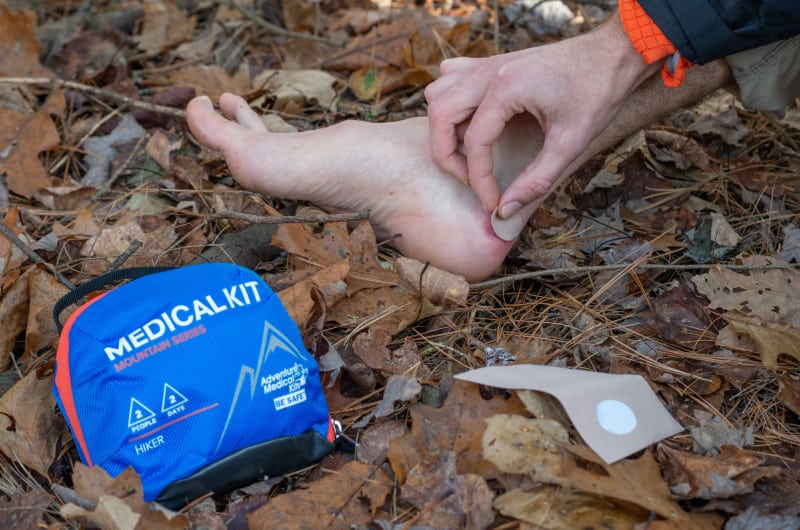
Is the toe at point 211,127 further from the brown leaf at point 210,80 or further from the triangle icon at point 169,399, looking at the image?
the triangle icon at point 169,399

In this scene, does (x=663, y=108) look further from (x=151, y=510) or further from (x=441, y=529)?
(x=151, y=510)

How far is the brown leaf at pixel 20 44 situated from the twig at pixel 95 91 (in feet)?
0.27

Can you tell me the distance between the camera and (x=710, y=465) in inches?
40.6

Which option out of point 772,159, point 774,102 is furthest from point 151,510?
point 772,159

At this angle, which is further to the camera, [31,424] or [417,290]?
[417,290]

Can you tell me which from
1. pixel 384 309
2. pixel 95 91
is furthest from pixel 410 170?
pixel 95 91

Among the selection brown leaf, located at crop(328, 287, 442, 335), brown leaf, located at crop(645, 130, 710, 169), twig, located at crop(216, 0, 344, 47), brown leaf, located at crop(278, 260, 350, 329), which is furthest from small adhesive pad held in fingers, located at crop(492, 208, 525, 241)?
twig, located at crop(216, 0, 344, 47)

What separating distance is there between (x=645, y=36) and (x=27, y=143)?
155 cm

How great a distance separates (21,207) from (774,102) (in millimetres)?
1760

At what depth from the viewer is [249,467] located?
1.07 metres

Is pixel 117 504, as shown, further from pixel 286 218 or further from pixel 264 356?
pixel 286 218

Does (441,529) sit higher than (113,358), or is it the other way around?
(113,358)

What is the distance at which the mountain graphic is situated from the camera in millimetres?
1059

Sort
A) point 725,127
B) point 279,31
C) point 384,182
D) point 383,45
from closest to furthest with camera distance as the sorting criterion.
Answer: point 384,182, point 725,127, point 383,45, point 279,31
